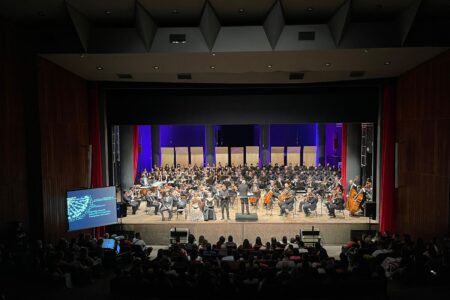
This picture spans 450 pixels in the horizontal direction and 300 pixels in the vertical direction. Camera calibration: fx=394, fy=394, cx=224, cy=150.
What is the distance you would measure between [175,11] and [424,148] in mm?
7093

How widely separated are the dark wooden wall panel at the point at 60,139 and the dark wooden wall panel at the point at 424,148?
9.32 meters

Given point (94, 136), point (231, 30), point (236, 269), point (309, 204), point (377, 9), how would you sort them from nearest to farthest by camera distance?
point (236, 269)
point (377, 9)
point (231, 30)
point (94, 136)
point (309, 204)

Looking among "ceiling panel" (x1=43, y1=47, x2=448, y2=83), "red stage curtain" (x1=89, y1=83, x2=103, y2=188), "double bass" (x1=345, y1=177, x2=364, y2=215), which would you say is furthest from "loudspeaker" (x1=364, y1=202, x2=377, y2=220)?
"red stage curtain" (x1=89, y1=83, x2=103, y2=188)

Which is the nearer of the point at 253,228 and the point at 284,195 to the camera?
the point at 253,228

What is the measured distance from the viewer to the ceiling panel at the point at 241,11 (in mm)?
7887

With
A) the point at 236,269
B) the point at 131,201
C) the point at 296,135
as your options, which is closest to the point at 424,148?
the point at 236,269

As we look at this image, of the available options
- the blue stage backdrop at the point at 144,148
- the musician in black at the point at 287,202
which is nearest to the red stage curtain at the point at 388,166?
the musician in black at the point at 287,202

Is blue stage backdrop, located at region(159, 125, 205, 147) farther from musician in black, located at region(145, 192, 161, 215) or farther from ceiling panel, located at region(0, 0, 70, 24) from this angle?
ceiling panel, located at region(0, 0, 70, 24)

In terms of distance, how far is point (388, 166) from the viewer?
1212 cm

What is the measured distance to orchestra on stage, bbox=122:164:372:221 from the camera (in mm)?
12750

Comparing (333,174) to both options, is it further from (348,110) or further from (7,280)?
(7,280)

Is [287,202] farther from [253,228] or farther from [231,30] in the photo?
[231,30]

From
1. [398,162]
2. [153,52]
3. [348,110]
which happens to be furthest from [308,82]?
[153,52]

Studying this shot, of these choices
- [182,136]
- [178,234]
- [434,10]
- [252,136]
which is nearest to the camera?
[434,10]
